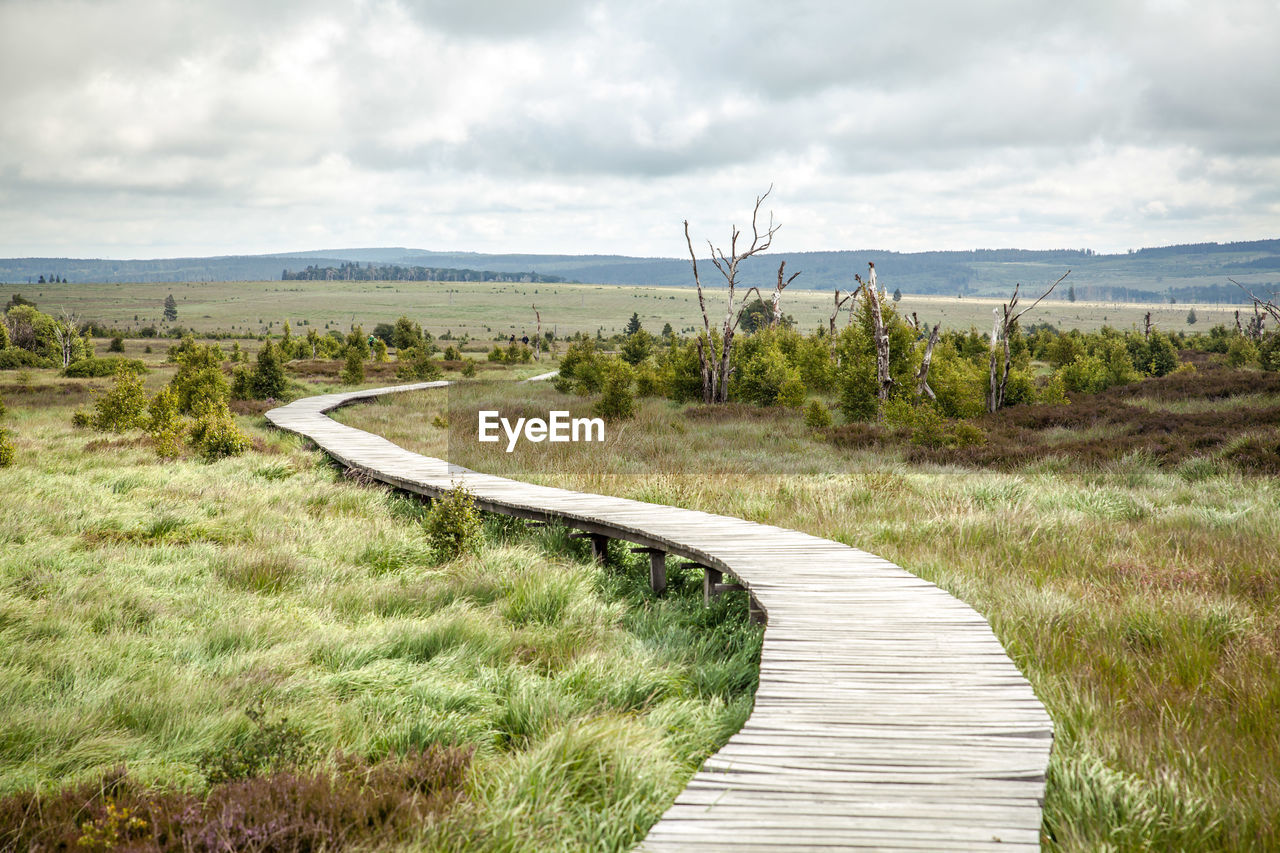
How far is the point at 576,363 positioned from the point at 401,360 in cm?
1796

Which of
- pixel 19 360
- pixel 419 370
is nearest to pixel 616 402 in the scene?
pixel 419 370

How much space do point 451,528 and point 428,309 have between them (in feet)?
465

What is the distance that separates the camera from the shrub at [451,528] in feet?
27.8

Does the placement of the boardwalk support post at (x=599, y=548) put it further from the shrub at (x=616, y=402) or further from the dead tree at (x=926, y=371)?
the dead tree at (x=926, y=371)

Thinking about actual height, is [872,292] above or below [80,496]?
above

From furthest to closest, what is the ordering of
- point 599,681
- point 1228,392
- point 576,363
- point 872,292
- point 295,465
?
point 576,363 < point 1228,392 < point 872,292 < point 295,465 < point 599,681

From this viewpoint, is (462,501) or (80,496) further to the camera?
(80,496)

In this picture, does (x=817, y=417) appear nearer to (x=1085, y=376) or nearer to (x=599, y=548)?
(x=599, y=548)

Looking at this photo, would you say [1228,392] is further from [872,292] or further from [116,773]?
[116,773]

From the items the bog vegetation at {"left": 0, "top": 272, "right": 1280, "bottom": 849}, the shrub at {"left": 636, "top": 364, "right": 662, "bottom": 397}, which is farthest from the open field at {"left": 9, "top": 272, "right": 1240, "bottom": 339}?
the bog vegetation at {"left": 0, "top": 272, "right": 1280, "bottom": 849}

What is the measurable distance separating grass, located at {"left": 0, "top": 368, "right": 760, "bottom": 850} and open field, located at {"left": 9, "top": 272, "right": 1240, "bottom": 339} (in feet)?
298

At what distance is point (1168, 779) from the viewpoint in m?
3.26

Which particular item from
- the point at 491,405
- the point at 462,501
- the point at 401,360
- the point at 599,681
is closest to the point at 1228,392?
the point at 491,405

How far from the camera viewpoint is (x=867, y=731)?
12.0 feet
